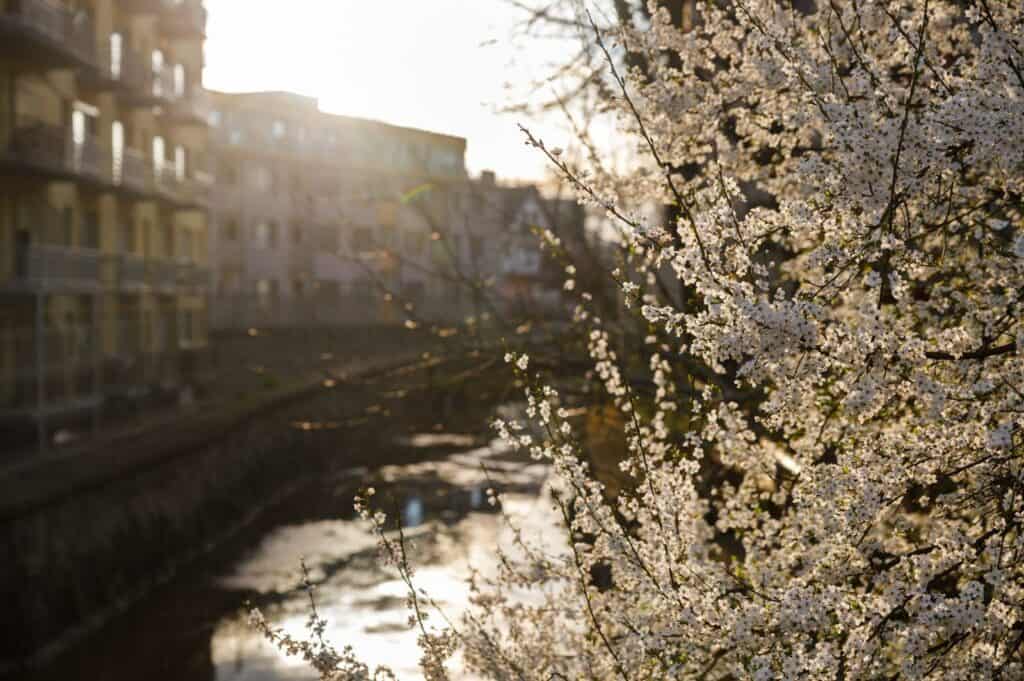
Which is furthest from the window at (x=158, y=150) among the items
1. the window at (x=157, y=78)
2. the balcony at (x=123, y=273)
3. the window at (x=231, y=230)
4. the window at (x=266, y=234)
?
the window at (x=266, y=234)

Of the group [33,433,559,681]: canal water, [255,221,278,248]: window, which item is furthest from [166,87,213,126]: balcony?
[255,221,278,248]: window

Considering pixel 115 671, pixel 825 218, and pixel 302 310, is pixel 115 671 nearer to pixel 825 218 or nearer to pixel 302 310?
pixel 825 218

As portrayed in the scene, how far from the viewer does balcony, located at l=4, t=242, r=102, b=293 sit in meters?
24.8

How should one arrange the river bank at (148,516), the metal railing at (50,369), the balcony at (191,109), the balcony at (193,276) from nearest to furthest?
the river bank at (148,516)
the metal railing at (50,369)
the balcony at (193,276)
the balcony at (191,109)

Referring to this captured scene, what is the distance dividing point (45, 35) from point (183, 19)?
14.1m

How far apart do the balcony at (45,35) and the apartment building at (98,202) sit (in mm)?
47

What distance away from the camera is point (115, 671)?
17062 mm

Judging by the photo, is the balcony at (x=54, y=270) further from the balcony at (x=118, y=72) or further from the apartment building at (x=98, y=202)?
the balcony at (x=118, y=72)

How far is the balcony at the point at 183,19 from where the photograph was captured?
38.5 m

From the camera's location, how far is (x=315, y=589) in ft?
67.3

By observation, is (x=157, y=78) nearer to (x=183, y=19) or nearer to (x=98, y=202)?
(x=183, y=19)

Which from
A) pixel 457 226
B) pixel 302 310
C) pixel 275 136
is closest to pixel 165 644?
pixel 302 310

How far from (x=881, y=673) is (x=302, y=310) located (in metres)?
58.6

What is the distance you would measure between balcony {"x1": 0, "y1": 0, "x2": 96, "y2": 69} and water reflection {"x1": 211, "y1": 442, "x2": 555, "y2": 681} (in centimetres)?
1122
